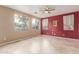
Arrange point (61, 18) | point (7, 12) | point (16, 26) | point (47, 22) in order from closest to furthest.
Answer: point (7, 12)
point (16, 26)
point (61, 18)
point (47, 22)

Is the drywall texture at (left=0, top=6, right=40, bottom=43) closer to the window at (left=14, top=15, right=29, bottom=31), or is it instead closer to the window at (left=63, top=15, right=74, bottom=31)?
the window at (left=14, top=15, right=29, bottom=31)

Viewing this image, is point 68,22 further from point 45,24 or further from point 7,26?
point 7,26

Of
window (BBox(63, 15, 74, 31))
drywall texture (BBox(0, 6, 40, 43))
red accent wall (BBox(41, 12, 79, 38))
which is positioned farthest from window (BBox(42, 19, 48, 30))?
drywall texture (BBox(0, 6, 40, 43))

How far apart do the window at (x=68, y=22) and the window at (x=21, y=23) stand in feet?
11.7

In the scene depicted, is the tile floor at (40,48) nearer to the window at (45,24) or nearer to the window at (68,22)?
the window at (68,22)

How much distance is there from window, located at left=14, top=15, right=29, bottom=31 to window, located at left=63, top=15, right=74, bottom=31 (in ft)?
11.7

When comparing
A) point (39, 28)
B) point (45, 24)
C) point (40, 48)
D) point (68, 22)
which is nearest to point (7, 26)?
point (40, 48)

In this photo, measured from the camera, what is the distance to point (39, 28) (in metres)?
13.5

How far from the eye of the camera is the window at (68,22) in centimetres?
961

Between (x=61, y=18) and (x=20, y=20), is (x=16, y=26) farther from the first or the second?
(x=61, y=18)

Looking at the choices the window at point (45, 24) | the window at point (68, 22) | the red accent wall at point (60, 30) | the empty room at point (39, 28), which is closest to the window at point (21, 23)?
the empty room at point (39, 28)

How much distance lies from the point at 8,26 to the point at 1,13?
108 cm

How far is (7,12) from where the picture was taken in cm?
717
